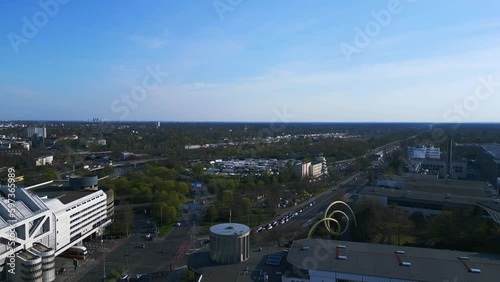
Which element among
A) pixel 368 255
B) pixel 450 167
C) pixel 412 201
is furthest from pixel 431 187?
pixel 368 255

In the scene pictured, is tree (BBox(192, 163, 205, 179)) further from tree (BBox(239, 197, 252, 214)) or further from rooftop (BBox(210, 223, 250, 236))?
rooftop (BBox(210, 223, 250, 236))

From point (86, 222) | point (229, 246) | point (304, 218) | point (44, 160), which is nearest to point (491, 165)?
point (304, 218)

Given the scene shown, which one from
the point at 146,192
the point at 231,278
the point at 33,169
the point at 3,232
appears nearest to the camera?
the point at 231,278

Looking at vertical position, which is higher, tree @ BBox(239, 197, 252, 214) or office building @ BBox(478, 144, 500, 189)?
office building @ BBox(478, 144, 500, 189)

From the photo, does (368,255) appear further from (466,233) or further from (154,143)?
(154,143)

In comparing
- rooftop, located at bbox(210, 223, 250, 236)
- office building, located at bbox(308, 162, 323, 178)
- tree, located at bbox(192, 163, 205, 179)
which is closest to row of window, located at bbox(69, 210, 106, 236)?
rooftop, located at bbox(210, 223, 250, 236)

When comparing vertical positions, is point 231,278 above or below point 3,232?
below

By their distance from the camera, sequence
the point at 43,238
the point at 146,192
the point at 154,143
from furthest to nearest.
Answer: the point at 154,143
the point at 146,192
the point at 43,238

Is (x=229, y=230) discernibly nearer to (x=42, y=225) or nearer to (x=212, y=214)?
(x=42, y=225)
